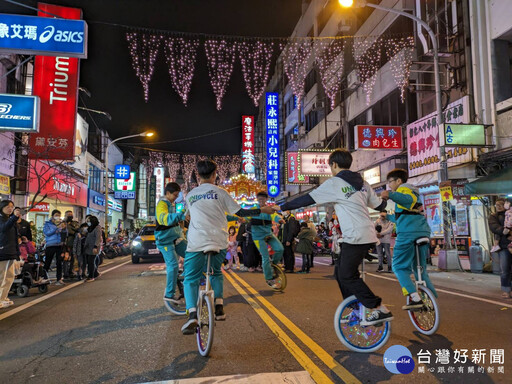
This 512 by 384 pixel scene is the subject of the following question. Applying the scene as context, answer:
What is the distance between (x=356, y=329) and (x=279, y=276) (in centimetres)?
413

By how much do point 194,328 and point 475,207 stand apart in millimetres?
13202

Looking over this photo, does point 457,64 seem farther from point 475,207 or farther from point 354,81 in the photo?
point 354,81

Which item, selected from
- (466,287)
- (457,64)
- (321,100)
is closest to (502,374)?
(466,287)

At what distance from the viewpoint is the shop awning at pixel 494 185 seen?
11.2 m

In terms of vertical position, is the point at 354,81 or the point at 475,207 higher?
the point at 354,81

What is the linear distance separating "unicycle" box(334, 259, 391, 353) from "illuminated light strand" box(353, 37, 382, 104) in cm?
2030

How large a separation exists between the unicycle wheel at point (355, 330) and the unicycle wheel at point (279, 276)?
4.06 m

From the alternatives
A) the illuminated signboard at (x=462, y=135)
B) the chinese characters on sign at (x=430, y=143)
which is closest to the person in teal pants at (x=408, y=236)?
the illuminated signboard at (x=462, y=135)

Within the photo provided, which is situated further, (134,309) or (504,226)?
(504,226)

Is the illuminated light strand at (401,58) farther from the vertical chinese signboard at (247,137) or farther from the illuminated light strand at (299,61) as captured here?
the vertical chinese signboard at (247,137)

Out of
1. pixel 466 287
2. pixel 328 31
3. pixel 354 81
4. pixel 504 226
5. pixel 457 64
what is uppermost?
pixel 328 31

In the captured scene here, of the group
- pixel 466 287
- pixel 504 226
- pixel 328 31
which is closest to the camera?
pixel 504 226

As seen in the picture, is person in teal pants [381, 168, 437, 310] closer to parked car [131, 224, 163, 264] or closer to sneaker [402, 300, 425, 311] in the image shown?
sneaker [402, 300, 425, 311]

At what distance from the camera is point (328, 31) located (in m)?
29.8
